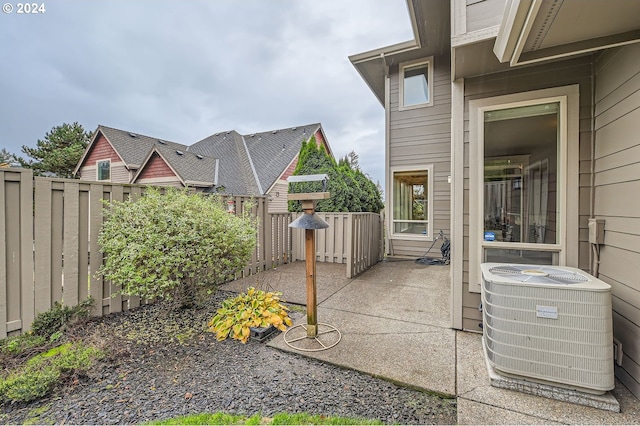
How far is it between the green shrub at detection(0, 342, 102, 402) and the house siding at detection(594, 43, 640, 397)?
13.2 ft

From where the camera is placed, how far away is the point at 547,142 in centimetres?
267

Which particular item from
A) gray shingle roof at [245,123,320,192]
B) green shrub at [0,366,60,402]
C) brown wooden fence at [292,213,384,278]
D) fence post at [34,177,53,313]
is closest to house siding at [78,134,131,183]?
gray shingle roof at [245,123,320,192]

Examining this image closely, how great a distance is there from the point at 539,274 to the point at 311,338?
205 centimetres

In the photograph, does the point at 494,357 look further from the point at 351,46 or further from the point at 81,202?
the point at 351,46

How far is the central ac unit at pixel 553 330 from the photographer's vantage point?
→ 1.76 m

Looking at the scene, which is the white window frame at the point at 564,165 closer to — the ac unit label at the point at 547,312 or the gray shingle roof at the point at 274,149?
the ac unit label at the point at 547,312

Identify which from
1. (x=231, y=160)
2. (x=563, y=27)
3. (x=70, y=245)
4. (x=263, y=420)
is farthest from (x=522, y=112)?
(x=231, y=160)

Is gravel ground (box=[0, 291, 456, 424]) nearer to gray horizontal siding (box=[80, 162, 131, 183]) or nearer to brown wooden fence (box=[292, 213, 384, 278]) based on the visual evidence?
brown wooden fence (box=[292, 213, 384, 278])

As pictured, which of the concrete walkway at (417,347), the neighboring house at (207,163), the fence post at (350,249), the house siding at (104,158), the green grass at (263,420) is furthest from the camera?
the house siding at (104,158)

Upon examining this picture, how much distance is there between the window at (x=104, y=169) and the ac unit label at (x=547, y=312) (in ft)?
62.3

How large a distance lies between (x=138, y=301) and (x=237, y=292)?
4.18 ft

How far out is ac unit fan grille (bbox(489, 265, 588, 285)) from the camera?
1974 mm

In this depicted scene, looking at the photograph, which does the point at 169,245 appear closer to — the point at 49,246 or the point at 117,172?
the point at 49,246

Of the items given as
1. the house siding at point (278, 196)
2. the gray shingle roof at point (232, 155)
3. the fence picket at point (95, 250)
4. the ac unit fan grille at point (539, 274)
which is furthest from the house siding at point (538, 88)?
the house siding at point (278, 196)
